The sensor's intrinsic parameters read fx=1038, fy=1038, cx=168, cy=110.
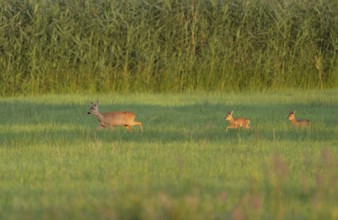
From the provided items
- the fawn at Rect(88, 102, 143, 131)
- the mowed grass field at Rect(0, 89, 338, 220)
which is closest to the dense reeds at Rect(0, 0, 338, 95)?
the mowed grass field at Rect(0, 89, 338, 220)

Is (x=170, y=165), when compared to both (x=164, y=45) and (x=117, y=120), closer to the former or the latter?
(x=117, y=120)

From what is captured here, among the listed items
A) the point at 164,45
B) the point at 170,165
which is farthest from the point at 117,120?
the point at 164,45

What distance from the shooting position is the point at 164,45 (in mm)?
23531

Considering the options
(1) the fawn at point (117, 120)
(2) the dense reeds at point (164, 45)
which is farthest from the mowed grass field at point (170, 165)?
(2) the dense reeds at point (164, 45)

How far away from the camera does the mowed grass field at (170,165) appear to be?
260 inches

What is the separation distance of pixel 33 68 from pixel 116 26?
2.23m

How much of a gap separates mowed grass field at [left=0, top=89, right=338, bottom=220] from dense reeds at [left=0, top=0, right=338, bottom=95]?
17.0 feet

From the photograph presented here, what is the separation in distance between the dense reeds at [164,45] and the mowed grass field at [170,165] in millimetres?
5184

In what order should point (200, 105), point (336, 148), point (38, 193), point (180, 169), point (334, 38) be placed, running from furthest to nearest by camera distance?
point (334, 38), point (200, 105), point (336, 148), point (180, 169), point (38, 193)

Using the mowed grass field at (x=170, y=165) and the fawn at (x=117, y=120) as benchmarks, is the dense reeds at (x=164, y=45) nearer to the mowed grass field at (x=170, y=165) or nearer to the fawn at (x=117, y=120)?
the mowed grass field at (x=170, y=165)

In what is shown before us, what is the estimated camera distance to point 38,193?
7.80 metres

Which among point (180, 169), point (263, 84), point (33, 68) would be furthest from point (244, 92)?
point (180, 169)

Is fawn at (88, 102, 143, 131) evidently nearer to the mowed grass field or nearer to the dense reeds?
the mowed grass field

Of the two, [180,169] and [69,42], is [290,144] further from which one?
[69,42]
